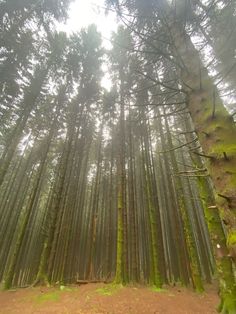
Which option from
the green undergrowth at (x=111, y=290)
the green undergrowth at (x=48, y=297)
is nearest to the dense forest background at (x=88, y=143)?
the green undergrowth at (x=111, y=290)

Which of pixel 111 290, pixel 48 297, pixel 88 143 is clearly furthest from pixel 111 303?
pixel 88 143

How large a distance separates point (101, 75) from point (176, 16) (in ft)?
52.9

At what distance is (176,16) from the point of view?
2.99 metres

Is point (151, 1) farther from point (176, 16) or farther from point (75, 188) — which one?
point (75, 188)

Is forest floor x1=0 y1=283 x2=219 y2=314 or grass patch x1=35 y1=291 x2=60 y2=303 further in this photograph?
grass patch x1=35 y1=291 x2=60 y2=303

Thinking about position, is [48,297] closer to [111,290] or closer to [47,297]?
[47,297]

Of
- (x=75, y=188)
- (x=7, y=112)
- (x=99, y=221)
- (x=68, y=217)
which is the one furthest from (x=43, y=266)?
(x=99, y=221)

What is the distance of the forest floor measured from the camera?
671cm

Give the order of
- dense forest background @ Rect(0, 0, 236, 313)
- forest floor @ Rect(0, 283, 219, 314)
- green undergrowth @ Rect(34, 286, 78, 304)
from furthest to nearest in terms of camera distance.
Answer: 1. dense forest background @ Rect(0, 0, 236, 313)
2. green undergrowth @ Rect(34, 286, 78, 304)
3. forest floor @ Rect(0, 283, 219, 314)

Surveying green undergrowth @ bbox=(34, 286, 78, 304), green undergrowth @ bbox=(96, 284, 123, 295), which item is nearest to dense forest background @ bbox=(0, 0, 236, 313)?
green undergrowth @ bbox=(96, 284, 123, 295)

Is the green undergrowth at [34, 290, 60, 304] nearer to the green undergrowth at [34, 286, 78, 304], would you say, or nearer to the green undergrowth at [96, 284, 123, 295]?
the green undergrowth at [34, 286, 78, 304]

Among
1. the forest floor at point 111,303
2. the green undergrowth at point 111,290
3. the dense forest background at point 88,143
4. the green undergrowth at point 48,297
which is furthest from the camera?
the dense forest background at point 88,143

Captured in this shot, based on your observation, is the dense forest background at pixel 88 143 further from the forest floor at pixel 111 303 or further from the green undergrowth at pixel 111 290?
the forest floor at pixel 111 303

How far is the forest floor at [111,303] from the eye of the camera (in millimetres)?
6707
